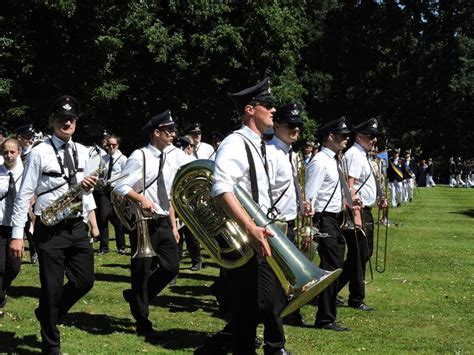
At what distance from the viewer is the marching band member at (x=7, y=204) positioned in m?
8.41

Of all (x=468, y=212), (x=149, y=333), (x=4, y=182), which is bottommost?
(x=149, y=333)

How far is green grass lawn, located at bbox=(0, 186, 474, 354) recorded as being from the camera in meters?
7.46

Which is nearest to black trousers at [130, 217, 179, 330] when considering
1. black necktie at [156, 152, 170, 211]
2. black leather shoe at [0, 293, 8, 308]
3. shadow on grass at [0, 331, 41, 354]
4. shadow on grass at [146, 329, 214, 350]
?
black necktie at [156, 152, 170, 211]

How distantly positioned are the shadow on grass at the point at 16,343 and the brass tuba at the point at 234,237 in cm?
247

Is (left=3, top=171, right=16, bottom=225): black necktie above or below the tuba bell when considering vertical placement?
above

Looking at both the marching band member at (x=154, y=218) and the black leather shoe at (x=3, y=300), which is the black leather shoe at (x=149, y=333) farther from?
the black leather shoe at (x=3, y=300)

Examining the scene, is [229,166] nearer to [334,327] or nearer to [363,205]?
[334,327]

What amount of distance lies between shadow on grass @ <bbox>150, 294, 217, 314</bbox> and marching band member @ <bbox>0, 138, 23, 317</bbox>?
6.16 feet

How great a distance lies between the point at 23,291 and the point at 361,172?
485 centimetres

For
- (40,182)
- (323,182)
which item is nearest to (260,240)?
(40,182)

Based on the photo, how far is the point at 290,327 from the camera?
8336mm

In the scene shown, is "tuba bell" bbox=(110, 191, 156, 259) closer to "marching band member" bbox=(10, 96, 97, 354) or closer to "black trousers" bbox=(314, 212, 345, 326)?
"marching band member" bbox=(10, 96, 97, 354)

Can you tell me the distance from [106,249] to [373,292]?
5673 millimetres

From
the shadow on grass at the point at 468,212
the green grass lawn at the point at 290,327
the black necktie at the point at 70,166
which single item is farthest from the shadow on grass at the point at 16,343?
the shadow on grass at the point at 468,212
